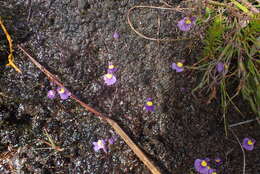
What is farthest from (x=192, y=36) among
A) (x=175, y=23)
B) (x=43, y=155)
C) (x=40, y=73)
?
(x=43, y=155)

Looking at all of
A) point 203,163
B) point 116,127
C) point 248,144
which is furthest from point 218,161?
point 116,127

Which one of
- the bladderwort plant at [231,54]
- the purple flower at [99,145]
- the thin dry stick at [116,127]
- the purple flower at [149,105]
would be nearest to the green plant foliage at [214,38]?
the bladderwort plant at [231,54]

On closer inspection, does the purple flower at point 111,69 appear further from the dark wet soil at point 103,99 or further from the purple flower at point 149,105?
the purple flower at point 149,105

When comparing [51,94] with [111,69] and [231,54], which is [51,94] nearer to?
[111,69]

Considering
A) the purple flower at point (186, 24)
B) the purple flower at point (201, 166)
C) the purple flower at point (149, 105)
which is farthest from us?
the purple flower at point (186, 24)

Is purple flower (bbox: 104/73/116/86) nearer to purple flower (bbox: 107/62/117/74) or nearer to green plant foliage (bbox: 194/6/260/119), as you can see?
purple flower (bbox: 107/62/117/74)

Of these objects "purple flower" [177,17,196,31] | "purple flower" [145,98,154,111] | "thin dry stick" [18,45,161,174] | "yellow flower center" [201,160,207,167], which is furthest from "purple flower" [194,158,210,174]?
"purple flower" [177,17,196,31]

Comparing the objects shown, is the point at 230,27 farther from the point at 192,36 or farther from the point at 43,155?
the point at 43,155
